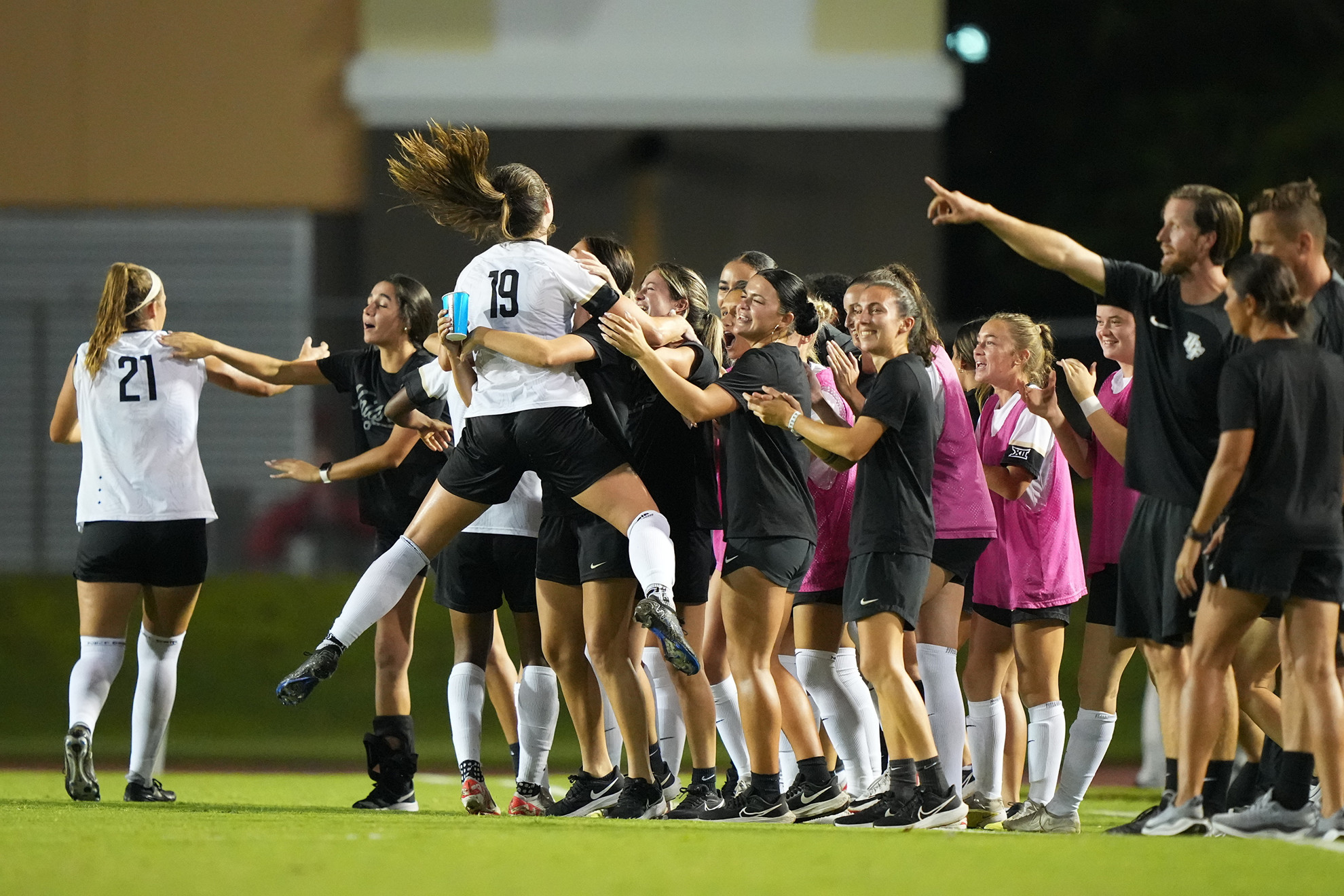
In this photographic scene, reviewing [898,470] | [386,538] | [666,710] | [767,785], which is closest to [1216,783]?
[898,470]

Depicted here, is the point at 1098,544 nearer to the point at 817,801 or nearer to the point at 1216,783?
the point at 1216,783

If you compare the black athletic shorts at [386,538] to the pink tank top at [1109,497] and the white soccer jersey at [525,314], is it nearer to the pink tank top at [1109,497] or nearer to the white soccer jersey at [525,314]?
the white soccer jersey at [525,314]

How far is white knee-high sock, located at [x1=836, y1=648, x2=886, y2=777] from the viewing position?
680 centimetres

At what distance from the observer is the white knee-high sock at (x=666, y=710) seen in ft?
23.7

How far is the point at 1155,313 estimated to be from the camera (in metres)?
5.67

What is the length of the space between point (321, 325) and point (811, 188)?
495 cm

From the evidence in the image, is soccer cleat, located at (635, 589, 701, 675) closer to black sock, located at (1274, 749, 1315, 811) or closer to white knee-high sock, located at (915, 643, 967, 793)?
white knee-high sock, located at (915, 643, 967, 793)

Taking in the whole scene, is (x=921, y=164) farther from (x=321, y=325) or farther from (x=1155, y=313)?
(x=1155, y=313)

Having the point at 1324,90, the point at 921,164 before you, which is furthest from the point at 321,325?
the point at 1324,90

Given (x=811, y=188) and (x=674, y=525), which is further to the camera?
(x=811, y=188)

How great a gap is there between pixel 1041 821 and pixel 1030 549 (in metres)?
1.06

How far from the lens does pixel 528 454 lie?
615 centimetres

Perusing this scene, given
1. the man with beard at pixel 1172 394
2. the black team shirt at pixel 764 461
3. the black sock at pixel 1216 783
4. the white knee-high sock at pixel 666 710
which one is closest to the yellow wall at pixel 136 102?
the white knee-high sock at pixel 666 710

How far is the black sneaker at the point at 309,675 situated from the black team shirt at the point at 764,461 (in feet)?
4.96
